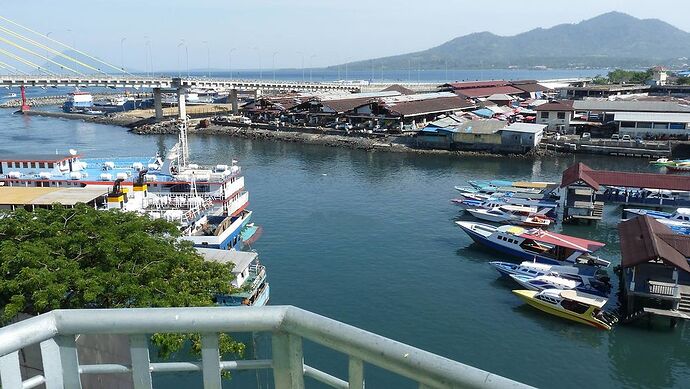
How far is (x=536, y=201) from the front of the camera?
67.6 feet

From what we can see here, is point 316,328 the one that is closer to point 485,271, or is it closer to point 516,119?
point 485,271

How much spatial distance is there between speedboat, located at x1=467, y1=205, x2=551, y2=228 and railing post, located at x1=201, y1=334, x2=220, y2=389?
17.8 metres

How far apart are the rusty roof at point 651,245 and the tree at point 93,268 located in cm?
920

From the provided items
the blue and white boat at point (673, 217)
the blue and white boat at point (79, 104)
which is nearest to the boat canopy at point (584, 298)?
the blue and white boat at point (673, 217)

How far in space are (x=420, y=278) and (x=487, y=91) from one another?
1679 inches

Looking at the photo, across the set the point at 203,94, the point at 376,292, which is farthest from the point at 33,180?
the point at 203,94

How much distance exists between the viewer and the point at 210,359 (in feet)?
5.26

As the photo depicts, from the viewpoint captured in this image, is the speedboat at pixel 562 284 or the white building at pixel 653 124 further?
the white building at pixel 653 124

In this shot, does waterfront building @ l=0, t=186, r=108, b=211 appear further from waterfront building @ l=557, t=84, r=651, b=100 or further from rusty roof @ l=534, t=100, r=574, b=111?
waterfront building @ l=557, t=84, r=651, b=100

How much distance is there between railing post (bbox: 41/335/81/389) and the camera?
1540 mm

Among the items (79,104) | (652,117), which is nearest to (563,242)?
(652,117)

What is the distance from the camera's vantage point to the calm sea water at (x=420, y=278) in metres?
10.6

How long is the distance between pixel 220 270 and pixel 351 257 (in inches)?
285

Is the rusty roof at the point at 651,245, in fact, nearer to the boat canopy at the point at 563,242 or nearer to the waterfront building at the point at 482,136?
the boat canopy at the point at 563,242
